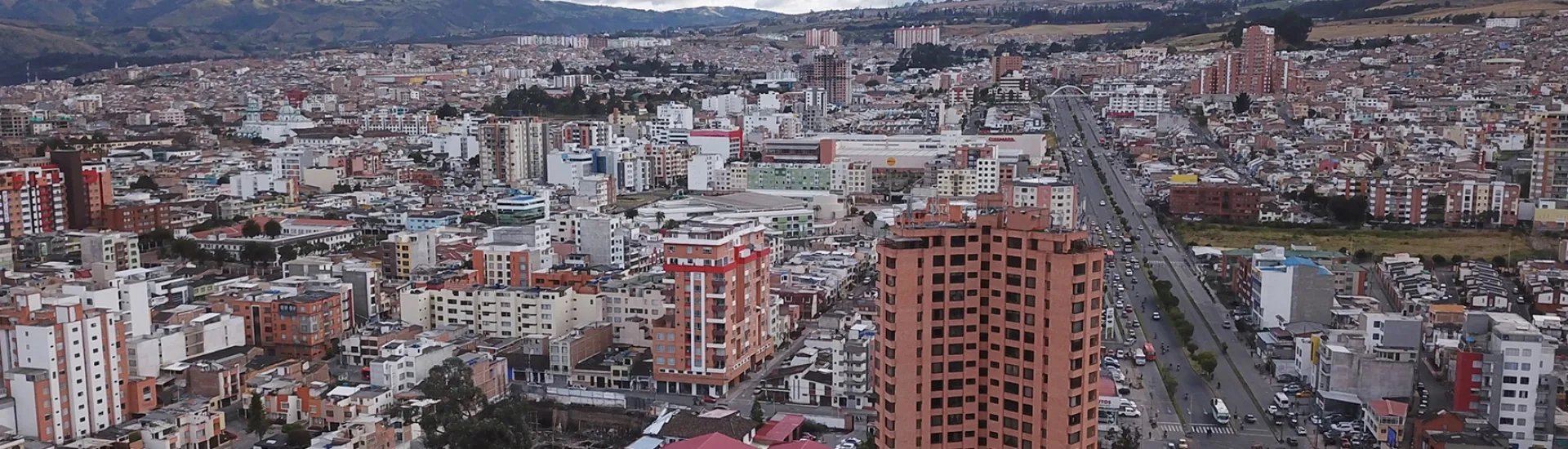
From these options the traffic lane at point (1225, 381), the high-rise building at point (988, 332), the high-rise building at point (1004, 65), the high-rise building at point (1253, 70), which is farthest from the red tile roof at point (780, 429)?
the high-rise building at point (1004, 65)

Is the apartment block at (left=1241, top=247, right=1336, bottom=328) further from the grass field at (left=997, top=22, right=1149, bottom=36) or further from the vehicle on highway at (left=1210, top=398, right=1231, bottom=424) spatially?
the grass field at (left=997, top=22, right=1149, bottom=36)

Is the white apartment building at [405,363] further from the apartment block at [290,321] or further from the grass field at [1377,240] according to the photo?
the grass field at [1377,240]

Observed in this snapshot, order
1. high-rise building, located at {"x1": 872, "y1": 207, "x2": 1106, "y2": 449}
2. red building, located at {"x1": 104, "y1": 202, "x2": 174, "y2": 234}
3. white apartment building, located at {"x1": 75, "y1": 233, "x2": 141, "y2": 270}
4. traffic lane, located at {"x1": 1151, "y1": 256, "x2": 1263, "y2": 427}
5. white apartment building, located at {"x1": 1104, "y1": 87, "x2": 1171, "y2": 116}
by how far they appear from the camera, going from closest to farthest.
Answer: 1. high-rise building, located at {"x1": 872, "y1": 207, "x2": 1106, "y2": 449}
2. traffic lane, located at {"x1": 1151, "y1": 256, "x2": 1263, "y2": 427}
3. white apartment building, located at {"x1": 75, "y1": 233, "x2": 141, "y2": 270}
4. red building, located at {"x1": 104, "y1": 202, "x2": 174, "y2": 234}
5. white apartment building, located at {"x1": 1104, "y1": 87, "x2": 1171, "y2": 116}

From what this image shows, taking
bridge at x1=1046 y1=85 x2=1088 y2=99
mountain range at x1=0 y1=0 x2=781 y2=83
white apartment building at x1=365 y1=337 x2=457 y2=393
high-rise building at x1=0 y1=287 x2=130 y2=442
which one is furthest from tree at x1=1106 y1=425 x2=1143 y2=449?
mountain range at x1=0 y1=0 x2=781 y2=83

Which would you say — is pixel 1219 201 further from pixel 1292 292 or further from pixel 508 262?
pixel 508 262

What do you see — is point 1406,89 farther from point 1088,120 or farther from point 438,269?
point 438,269

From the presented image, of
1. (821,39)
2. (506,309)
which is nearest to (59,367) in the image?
(506,309)
